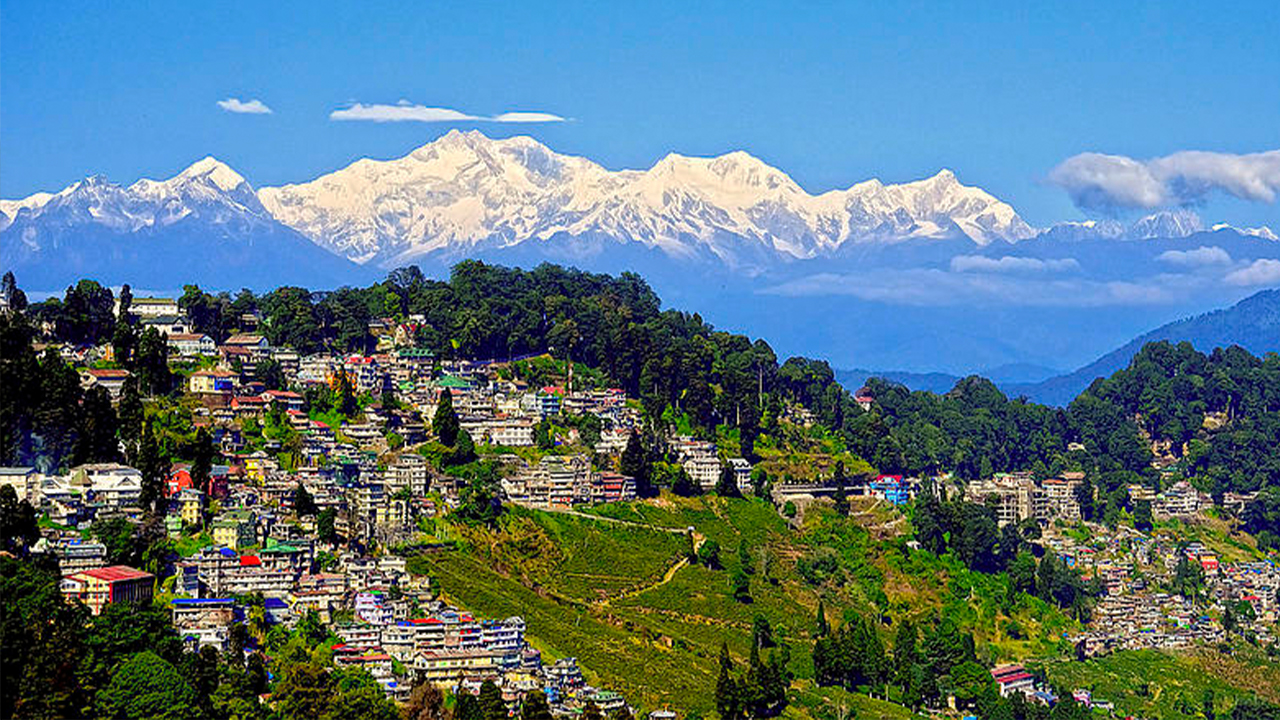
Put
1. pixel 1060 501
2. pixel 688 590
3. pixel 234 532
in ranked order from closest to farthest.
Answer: pixel 234 532 < pixel 688 590 < pixel 1060 501

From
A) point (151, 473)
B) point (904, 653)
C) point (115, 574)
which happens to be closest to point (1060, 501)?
point (904, 653)

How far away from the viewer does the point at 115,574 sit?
4278 centimetres

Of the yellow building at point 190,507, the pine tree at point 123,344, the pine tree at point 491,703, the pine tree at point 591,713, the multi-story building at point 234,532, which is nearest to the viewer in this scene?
the pine tree at point 491,703

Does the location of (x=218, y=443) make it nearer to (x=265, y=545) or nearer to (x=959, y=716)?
(x=265, y=545)

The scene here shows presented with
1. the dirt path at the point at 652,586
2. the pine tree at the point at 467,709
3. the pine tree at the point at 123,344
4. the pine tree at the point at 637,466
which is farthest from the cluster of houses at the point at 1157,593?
the pine tree at the point at 123,344

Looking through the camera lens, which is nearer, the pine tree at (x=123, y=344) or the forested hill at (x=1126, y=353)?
the pine tree at (x=123, y=344)

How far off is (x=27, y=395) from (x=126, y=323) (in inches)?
592

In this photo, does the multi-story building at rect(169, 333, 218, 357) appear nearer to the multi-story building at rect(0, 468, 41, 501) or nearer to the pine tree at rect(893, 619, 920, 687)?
the multi-story building at rect(0, 468, 41, 501)

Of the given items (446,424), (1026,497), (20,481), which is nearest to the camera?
(20,481)

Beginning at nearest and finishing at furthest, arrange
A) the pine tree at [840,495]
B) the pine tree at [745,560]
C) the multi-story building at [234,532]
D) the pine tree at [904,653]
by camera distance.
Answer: the multi-story building at [234,532]
the pine tree at [904,653]
the pine tree at [745,560]
the pine tree at [840,495]

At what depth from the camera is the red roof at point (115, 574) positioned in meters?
42.2

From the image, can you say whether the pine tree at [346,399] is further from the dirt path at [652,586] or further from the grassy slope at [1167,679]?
the grassy slope at [1167,679]

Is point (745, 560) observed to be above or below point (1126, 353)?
below

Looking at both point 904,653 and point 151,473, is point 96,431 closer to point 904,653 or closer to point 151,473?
point 151,473
